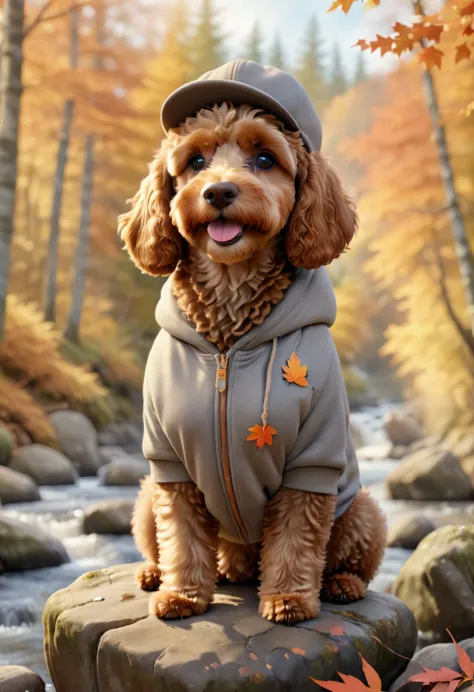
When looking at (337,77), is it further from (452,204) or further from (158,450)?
(158,450)

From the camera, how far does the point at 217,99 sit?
2635mm

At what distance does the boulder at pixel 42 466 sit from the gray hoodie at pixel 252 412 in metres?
6.43

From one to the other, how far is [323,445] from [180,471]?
550 mm

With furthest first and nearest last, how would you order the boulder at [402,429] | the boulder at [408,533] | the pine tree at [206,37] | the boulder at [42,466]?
the pine tree at [206,37] < the boulder at [402,429] < the boulder at [42,466] < the boulder at [408,533]

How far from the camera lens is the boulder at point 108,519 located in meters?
6.52

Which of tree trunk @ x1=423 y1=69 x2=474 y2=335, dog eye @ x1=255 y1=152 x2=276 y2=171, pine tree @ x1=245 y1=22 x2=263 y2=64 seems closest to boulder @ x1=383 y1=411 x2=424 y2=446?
tree trunk @ x1=423 y1=69 x2=474 y2=335

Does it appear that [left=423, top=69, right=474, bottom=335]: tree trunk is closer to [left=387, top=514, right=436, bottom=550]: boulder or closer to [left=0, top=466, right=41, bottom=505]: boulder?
[left=387, top=514, right=436, bottom=550]: boulder

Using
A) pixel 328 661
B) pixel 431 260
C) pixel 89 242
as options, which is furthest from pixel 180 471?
pixel 89 242

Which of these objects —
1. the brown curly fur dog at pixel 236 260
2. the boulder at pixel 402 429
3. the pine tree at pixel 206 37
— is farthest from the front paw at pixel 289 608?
the pine tree at pixel 206 37

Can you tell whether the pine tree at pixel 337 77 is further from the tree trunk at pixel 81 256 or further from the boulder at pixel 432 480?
the boulder at pixel 432 480

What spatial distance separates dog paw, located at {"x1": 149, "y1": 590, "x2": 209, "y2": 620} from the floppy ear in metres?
1.31

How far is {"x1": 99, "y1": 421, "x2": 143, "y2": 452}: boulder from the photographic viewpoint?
12.7m

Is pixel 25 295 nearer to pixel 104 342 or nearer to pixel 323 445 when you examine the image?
pixel 104 342

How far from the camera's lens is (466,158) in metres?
11.6
